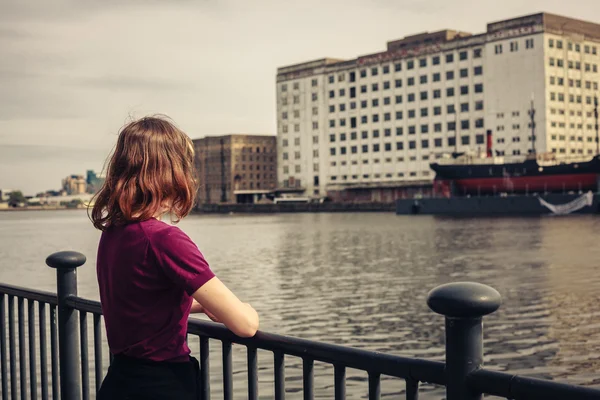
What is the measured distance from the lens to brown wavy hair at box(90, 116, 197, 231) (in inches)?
116

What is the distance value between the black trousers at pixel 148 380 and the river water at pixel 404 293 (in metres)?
8.05

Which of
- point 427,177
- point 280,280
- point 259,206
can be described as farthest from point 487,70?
point 280,280

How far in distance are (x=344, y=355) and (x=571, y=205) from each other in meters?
88.3

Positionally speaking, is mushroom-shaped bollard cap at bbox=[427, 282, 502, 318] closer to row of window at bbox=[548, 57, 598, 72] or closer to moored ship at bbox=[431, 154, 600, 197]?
moored ship at bbox=[431, 154, 600, 197]

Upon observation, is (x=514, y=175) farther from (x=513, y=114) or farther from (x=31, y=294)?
(x=31, y=294)

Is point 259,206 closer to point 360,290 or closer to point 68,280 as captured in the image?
point 360,290

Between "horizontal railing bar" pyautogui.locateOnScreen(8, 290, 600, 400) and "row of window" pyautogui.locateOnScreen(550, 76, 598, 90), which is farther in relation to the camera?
"row of window" pyautogui.locateOnScreen(550, 76, 598, 90)

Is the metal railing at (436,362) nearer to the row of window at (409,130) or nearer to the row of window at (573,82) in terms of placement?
the row of window at (573,82)

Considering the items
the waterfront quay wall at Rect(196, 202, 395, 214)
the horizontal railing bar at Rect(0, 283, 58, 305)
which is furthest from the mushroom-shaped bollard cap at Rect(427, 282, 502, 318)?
the waterfront quay wall at Rect(196, 202, 395, 214)

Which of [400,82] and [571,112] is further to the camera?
[400,82]

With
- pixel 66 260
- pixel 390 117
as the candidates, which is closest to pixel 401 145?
pixel 390 117

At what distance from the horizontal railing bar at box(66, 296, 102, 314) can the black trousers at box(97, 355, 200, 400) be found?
1035 millimetres

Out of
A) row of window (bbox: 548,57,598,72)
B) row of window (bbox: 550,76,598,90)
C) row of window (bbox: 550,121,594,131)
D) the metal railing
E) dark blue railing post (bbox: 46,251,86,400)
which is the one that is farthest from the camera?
row of window (bbox: 548,57,598,72)

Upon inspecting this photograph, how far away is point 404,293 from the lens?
72.7 feet
